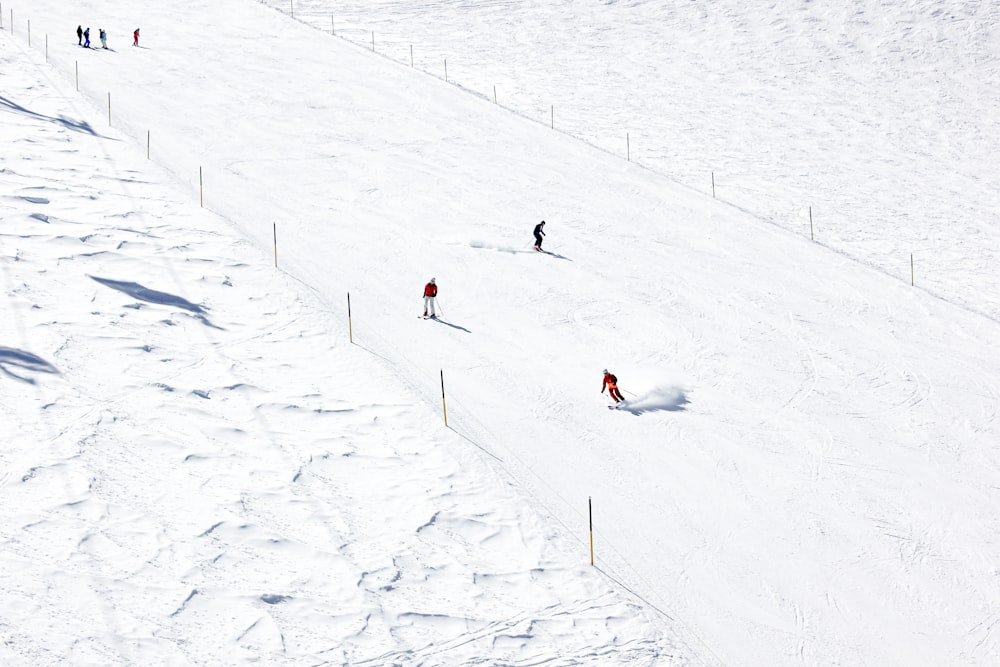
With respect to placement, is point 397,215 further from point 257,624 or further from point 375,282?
point 257,624

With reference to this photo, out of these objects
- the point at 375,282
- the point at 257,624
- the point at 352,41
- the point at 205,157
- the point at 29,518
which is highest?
the point at 352,41

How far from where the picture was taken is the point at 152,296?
22.0m

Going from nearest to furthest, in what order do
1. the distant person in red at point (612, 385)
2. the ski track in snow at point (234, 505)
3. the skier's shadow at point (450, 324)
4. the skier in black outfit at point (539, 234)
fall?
the ski track in snow at point (234, 505) < the distant person in red at point (612, 385) < the skier's shadow at point (450, 324) < the skier in black outfit at point (539, 234)

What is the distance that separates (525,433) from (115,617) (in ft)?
28.7

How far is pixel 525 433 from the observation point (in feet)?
63.8

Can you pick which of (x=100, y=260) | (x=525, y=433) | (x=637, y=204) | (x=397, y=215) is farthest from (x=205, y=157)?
(x=525, y=433)

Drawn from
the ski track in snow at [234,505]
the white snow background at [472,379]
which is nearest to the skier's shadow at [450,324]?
the white snow background at [472,379]

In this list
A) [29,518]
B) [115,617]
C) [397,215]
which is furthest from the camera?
[397,215]

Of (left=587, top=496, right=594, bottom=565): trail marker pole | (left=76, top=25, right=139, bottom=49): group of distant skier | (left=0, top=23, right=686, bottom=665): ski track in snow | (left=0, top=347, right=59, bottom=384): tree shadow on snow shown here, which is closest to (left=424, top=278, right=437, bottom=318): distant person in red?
(left=0, top=23, right=686, bottom=665): ski track in snow

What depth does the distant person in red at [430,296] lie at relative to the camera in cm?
2331

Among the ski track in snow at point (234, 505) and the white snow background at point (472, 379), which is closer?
the ski track in snow at point (234, 505)

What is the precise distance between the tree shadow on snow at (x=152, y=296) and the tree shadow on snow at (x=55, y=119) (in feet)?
38.0

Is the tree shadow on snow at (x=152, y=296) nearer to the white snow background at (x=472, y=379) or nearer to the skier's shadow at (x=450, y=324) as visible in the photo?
the white snow background at (x=472, y=379)

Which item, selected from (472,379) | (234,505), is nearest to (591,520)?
(472,379)
